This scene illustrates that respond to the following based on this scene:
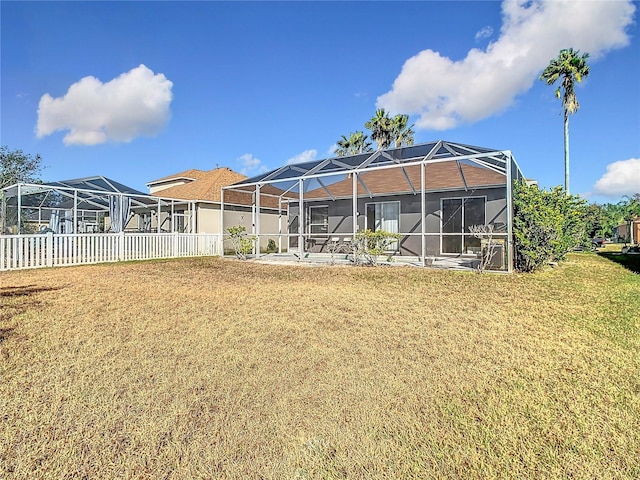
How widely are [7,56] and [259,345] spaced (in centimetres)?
1498

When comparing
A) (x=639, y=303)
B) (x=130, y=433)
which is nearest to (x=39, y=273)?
(x=130, y=433)

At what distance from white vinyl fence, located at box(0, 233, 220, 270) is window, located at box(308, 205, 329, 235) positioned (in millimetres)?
4591

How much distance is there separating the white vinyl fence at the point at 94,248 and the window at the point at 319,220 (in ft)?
15.1

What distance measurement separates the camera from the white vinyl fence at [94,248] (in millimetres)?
9555

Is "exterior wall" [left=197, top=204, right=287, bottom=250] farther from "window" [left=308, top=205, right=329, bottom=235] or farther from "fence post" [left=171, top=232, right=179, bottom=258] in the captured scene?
"fence post" [left=171, top=232, right=179, bottom=258]

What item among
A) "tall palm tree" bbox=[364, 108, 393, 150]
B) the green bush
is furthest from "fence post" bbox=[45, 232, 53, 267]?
"tall palm tree" bbox=[364, 108, 393, 150]

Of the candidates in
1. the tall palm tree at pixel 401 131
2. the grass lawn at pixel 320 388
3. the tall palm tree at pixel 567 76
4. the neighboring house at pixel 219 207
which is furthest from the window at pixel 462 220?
the tall palm tree at pixel 401 131

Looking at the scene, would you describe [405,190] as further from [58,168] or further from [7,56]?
[58,168]

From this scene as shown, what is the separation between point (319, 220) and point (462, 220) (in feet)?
20.2

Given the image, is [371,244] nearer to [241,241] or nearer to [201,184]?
[241,241]

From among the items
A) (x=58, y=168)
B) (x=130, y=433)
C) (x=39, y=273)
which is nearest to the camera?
(x=130, y=433)

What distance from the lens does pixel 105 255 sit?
11.9 meters

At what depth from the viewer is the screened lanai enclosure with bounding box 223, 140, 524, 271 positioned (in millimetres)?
9422

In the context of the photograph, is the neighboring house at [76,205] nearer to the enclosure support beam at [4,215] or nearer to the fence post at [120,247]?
the enclosure support beam at [4,215]
